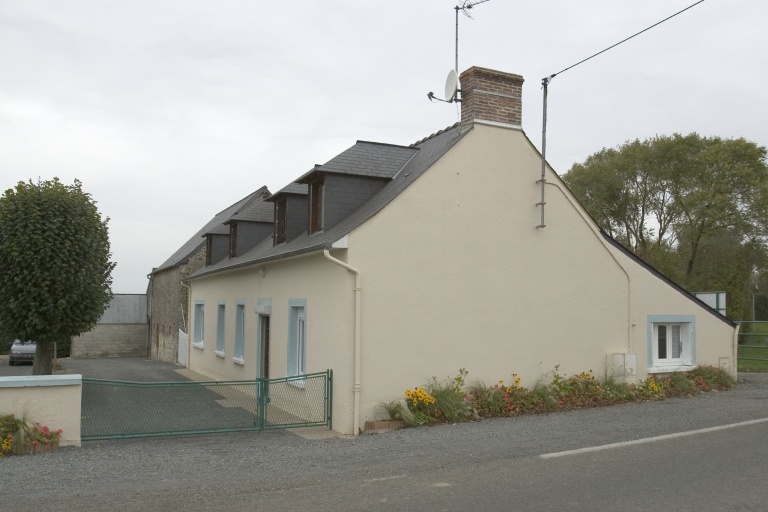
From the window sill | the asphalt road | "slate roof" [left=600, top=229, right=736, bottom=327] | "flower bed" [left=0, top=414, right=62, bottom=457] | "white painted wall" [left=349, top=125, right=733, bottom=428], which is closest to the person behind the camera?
the asphalt road

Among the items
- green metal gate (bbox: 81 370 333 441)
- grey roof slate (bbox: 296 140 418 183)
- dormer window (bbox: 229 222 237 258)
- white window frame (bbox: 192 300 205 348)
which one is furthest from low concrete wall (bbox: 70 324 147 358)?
green metal gate (bbox: 81 370 333 441)

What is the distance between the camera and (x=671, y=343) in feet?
51.7

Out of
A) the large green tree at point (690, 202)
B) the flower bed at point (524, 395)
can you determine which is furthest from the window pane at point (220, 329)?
the large green tree at point (690, 202)

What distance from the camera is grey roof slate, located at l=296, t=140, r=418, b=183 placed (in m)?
13.6

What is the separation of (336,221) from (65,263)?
19.0ft

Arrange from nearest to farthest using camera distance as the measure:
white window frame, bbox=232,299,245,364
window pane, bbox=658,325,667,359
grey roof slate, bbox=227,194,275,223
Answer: window pane, bbox=658,325,667,359 < white window frame, bbox=232,299,245,364 < grey roof slate, bbox=227,194,275,223

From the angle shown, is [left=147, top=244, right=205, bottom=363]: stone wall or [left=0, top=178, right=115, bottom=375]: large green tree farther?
[left=147, top=244, right=205, bottom=363]: stone wall

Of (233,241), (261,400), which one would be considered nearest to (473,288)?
(261,400)

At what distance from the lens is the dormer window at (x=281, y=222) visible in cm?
1580

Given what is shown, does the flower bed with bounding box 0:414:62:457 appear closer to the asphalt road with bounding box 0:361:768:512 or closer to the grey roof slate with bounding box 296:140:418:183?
the asphalt road with bounding box 0:361:768:512

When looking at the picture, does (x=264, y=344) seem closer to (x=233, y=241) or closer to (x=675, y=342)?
(x=233, y=241)

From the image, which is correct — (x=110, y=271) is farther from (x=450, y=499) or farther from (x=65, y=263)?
(x=450, y=499)

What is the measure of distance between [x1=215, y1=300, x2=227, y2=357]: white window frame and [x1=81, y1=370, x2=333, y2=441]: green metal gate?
324 inches

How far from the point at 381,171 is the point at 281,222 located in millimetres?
3335
